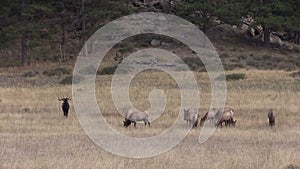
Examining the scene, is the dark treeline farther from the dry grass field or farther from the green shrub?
the dry grass field

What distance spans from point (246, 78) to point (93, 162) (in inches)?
1231

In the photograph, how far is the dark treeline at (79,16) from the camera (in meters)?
61.2

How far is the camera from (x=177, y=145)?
754 inches

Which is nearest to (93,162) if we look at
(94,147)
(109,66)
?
(94,147)

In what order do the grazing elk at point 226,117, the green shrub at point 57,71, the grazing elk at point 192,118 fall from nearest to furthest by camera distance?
the grazing elk at point 192,118 < the grazing elk at point 226,117 < the green shrub at point 57,71

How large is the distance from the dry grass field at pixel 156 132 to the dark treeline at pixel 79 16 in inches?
837

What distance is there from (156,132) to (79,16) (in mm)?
44990

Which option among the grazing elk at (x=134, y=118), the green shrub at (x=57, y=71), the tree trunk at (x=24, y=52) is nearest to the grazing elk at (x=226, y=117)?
the grazing elk at (x=134, y=118)

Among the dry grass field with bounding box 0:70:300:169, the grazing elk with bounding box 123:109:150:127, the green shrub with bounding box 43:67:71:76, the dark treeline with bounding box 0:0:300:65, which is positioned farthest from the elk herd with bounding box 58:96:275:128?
the dark treeline with bounding box 0:0:300:65

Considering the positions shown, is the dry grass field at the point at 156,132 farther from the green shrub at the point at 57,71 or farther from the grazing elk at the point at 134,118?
the green shrub at the point at 57,71

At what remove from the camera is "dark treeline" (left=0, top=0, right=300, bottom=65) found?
61188 millimetres

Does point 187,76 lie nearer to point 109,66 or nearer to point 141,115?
point 109,66

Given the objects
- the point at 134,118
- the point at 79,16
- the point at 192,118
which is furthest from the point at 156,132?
the point at 79,16

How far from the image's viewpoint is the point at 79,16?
216ft
